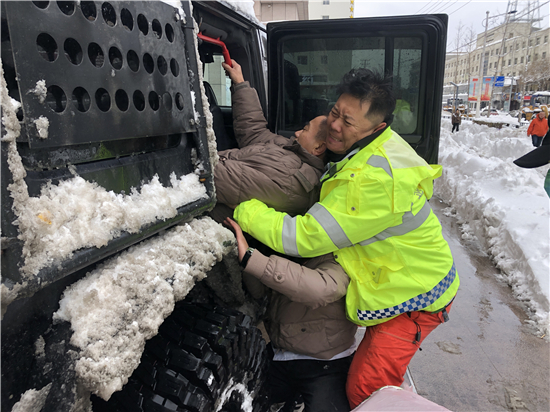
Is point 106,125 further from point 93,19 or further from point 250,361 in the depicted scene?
point 250,361

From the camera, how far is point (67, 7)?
91cm

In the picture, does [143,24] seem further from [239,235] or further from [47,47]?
[239,235]

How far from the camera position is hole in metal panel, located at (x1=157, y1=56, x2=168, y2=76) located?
3.98 feet

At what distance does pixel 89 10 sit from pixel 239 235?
1.01 meters

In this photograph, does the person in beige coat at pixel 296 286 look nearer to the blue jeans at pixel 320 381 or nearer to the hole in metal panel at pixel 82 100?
the blue jeans at pixel 320 381

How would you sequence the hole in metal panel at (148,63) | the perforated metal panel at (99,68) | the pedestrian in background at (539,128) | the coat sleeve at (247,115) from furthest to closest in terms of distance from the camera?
the pedestrian in background at (539,128) < the coat sleeve at (247,115) < the hole in metal panel at (148,63) < the perforated metal panel at (99,68)

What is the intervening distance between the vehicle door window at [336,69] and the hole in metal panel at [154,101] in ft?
6.20

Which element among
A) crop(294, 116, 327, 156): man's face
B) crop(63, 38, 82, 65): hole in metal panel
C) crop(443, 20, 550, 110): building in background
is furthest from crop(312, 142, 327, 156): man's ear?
crop(443, 20, 550, 110): building in background

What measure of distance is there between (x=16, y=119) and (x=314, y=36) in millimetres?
2427

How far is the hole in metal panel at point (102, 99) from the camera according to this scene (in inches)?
39.4

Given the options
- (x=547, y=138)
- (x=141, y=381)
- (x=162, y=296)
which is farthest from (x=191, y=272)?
(x=547, y=138)

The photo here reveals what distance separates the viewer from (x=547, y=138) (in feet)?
14.5

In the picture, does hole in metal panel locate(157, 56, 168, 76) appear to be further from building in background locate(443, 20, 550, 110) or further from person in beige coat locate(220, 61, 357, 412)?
building in background locate(443, 20, 550, 110)

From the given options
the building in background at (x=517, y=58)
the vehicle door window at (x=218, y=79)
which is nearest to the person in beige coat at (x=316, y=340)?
the vehicle door window at (x=218, y=79)
